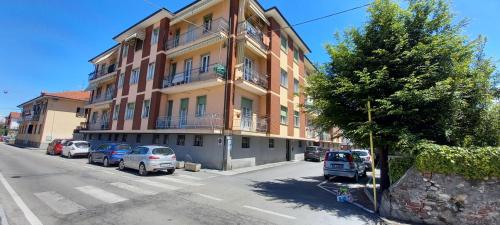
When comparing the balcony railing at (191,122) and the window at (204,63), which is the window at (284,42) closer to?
the window at (204,63)

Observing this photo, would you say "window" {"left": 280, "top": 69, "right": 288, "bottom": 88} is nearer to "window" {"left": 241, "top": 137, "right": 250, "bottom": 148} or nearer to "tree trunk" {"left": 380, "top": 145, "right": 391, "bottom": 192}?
"window" {"left": 241, "top": 137, "right": 250, "bottom": 148}

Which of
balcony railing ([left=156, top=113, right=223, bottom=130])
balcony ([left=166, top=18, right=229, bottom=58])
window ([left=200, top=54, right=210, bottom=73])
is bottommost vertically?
balcony railing ([left=156, top=113, right=223, bottom=130])

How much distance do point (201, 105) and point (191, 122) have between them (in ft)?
4.83

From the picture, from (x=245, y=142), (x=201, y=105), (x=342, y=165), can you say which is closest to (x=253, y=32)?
(x=201, y=105)

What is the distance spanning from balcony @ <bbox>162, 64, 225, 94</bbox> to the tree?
340 inches

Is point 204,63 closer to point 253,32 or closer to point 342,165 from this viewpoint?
point 253,32

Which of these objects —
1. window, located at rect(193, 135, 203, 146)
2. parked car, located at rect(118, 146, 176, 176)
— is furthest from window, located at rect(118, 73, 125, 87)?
parked car, located at rect(118, 146, 176, 176)

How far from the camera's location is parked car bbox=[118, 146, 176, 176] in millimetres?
13538

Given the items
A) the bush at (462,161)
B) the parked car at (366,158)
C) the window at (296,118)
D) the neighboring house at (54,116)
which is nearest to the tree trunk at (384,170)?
the bush at (462,161)

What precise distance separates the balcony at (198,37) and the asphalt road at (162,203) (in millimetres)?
10690

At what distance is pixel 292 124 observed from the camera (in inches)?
963

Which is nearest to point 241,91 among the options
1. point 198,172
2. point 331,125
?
point 198,172

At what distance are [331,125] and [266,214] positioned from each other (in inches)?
216

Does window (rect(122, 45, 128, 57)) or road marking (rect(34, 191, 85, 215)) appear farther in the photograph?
window (rect(122, 45, 128, 57))
